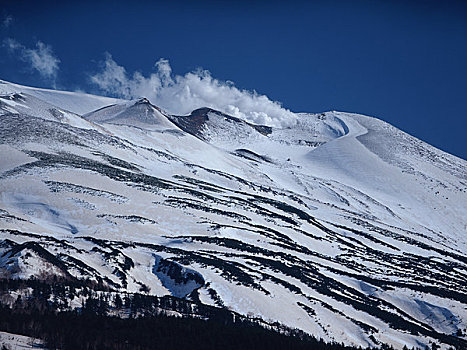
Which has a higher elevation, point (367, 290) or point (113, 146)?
point (113, 146)

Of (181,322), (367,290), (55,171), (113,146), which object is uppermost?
(113,146)

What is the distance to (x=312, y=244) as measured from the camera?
121m

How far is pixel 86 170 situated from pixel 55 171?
800cm

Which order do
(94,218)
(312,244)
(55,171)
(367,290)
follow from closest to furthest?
(367,290) → (94,218) → (312,244) → (55,171)

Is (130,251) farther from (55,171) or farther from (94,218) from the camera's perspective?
(55,171)

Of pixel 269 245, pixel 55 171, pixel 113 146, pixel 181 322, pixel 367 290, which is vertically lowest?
pixel 181 322

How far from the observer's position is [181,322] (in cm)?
5734

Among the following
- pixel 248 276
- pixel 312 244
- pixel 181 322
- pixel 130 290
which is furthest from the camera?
pixel 312 244

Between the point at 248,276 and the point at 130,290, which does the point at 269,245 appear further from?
the point at 130,290

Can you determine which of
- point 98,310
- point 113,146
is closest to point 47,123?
point 113,146

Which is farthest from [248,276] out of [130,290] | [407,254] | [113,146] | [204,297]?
[113,146]

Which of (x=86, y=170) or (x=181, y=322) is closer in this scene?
(x=181, y=322)

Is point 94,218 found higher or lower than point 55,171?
lower

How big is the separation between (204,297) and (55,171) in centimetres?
7075
